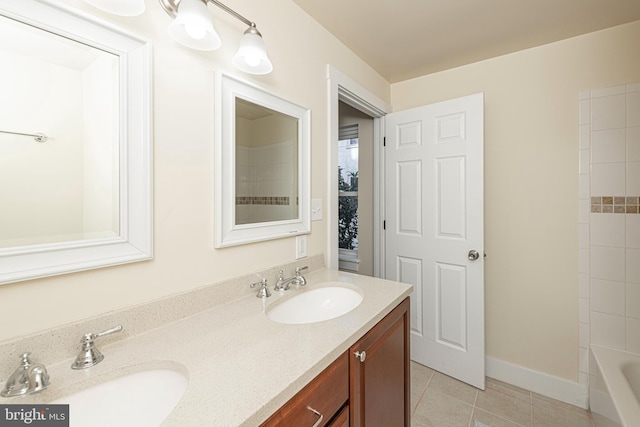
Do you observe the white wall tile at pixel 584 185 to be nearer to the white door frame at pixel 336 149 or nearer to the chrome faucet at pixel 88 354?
the white door frame at pixel 336 149

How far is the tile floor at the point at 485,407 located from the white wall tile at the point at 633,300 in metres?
0.65

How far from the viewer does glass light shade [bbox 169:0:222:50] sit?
0.83 m

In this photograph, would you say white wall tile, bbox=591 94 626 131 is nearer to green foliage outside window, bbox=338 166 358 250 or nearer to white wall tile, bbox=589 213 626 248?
white wall tile, bbox=589 213 626 248

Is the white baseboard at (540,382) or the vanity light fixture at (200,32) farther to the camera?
the white baseboard at (540,382)

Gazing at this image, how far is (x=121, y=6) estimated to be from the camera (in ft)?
2.49

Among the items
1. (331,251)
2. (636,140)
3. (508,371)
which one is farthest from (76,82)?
(508,371)

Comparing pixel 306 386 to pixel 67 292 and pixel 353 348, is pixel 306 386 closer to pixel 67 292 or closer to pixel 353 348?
pixel 353 348

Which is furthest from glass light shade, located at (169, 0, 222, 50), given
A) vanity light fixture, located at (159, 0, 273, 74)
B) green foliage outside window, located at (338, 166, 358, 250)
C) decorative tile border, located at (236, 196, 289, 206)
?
green foliage outside window, located at (338, 166, 358, 250)

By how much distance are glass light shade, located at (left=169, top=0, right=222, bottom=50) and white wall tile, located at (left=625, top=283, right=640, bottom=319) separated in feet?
7.93

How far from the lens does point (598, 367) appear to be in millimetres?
1528

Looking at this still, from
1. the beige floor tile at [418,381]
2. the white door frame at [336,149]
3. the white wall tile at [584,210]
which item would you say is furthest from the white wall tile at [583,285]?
the white door frame at [336,149]

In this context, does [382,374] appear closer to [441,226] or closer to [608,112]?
[441,226]

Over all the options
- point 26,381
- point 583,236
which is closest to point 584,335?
point 583,236

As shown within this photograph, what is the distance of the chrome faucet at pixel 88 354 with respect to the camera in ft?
2.18
